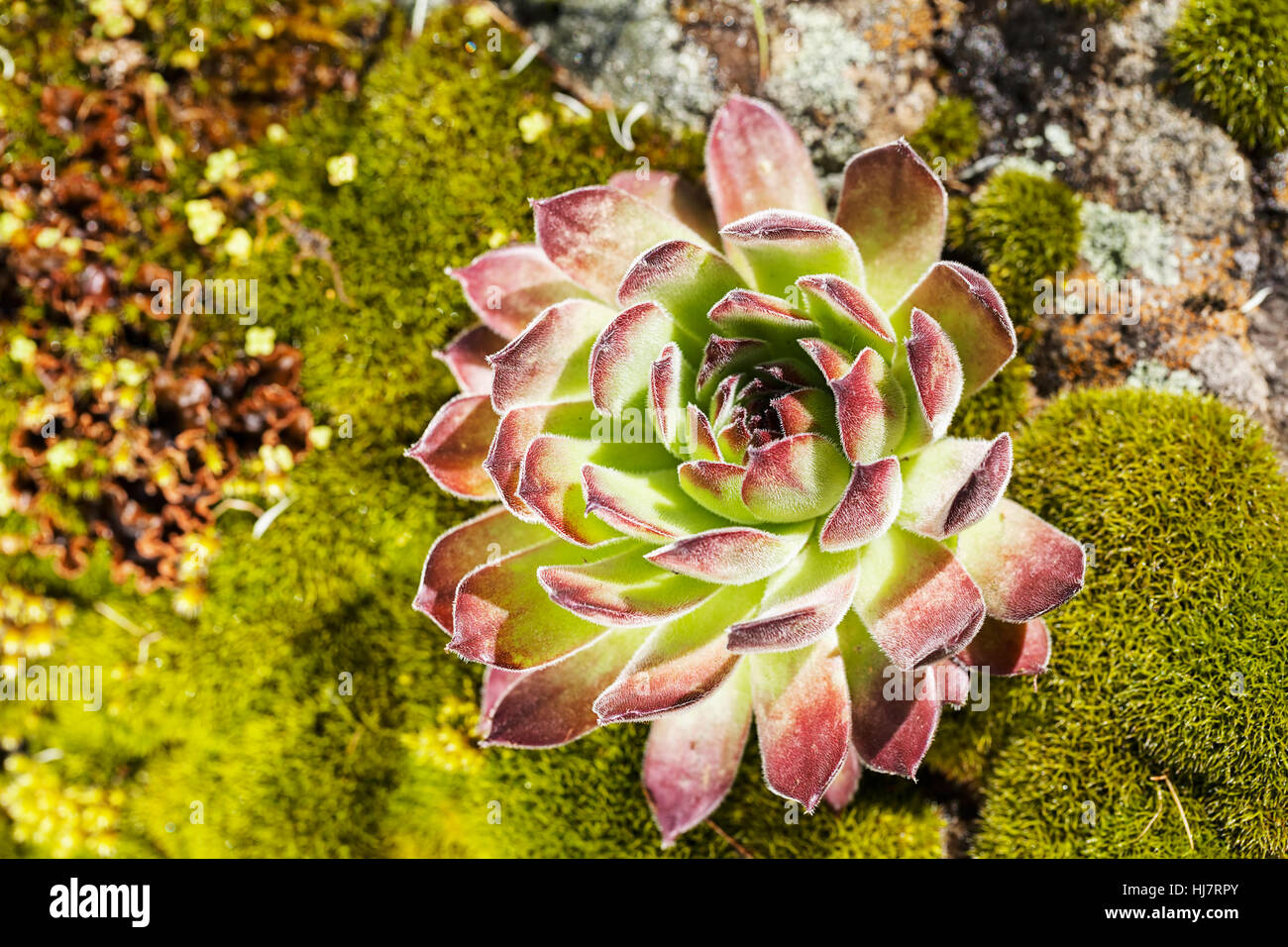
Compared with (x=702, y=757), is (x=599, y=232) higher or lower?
higher

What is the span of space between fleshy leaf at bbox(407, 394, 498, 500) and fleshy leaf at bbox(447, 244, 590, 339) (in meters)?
0.23

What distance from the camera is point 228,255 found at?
3094mm

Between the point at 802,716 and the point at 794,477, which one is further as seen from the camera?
the point at 802,716

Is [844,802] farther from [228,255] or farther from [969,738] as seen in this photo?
[228,255]

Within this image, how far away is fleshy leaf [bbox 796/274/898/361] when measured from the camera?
1942mm

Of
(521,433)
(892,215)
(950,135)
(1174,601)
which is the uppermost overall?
(950,135)

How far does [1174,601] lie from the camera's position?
232 cm

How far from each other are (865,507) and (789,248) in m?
0.62

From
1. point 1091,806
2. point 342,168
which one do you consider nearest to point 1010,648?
point 1091,806

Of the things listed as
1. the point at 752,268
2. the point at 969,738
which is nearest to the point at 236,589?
the point at 752,268

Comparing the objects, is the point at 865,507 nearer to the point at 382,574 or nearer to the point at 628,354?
the point at 628,354

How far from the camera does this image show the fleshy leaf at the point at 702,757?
7.75ft

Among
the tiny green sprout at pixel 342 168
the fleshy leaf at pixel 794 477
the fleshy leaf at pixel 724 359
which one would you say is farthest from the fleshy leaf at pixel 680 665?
the tiny green sprout at pixel 342 168

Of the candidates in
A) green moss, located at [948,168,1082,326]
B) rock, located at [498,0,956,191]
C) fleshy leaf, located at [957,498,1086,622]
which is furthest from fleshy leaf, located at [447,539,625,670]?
rock, located at [498,0,956,191]
